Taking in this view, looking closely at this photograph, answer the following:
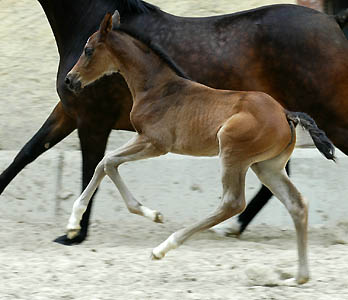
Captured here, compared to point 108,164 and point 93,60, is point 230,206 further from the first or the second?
point 93,60

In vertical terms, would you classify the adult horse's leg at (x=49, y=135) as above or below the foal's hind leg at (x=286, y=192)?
below

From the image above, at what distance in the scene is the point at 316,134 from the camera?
4.51 meters

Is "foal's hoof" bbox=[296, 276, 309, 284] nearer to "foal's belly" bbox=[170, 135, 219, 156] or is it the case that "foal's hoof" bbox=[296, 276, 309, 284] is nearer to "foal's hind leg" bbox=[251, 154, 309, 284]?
"foal's hind leg" bbox=[251, 154, 309, 284]

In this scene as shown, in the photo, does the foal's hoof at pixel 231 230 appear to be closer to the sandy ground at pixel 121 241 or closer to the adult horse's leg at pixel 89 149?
the sandy ground at pixel 121 241

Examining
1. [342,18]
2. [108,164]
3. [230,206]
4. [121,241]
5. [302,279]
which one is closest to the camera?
[302,279]

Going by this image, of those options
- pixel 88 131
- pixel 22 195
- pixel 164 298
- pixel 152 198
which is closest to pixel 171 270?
pixel 164 298

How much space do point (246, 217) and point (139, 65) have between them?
66.4 inches

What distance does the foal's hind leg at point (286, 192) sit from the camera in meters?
4.55

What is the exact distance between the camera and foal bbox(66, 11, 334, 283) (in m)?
4.48

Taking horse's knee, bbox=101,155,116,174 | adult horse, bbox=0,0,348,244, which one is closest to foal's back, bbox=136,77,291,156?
horse's knee, bbox=101,155,116,174

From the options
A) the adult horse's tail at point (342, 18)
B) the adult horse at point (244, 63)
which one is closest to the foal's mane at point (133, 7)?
the adult horse at point (244, 63)

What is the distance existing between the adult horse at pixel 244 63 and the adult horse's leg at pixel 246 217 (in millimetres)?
727

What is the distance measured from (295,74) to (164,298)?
7.37 feet

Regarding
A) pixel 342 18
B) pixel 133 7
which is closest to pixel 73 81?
pixel 133 7
